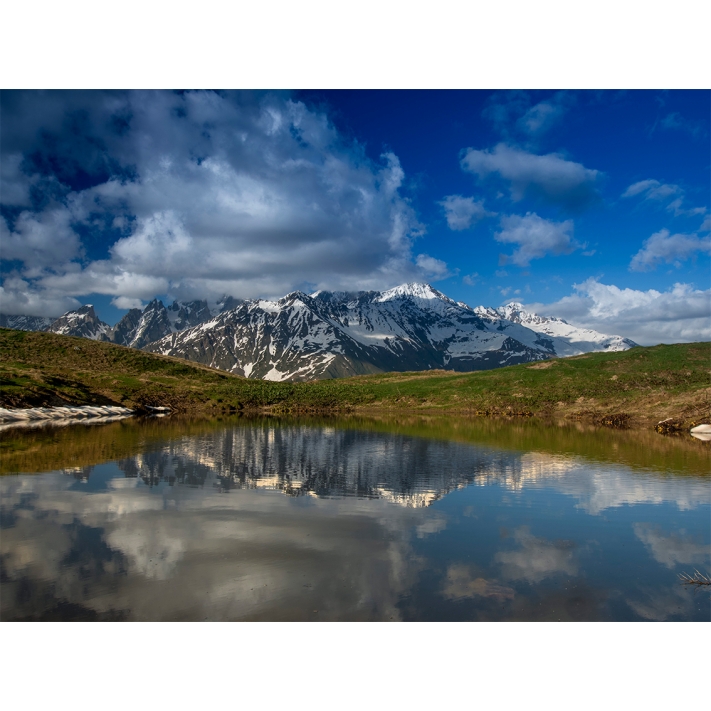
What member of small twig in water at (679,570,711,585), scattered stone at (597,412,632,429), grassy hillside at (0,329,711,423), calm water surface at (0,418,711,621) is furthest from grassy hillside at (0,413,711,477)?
grassy hillside at (0,329,711,423)

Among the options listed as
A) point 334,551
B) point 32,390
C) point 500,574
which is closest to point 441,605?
point 500,574

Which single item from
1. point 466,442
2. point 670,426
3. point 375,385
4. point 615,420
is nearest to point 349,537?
point 466,442

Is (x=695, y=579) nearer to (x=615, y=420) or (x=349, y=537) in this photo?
(x=349, y=537)

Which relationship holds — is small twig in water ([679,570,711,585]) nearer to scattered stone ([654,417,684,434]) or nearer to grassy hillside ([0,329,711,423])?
scattered stone ([654,417,684,434])

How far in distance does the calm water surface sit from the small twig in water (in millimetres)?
690

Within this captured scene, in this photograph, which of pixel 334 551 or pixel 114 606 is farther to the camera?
pixel 334 551

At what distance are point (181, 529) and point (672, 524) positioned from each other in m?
20.1

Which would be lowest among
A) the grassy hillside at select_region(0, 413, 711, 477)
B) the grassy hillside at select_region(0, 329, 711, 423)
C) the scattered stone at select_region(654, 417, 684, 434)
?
the grassy hillside at select_region(0, 413, 711, 477)

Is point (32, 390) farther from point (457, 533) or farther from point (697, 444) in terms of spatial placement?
point (697, 444)

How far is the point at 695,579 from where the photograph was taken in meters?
15.2

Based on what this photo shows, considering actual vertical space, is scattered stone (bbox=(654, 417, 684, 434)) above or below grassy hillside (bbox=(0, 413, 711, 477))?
above

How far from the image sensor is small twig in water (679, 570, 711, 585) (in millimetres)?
14766

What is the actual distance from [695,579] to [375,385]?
118 metres

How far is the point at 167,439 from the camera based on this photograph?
164 ft
